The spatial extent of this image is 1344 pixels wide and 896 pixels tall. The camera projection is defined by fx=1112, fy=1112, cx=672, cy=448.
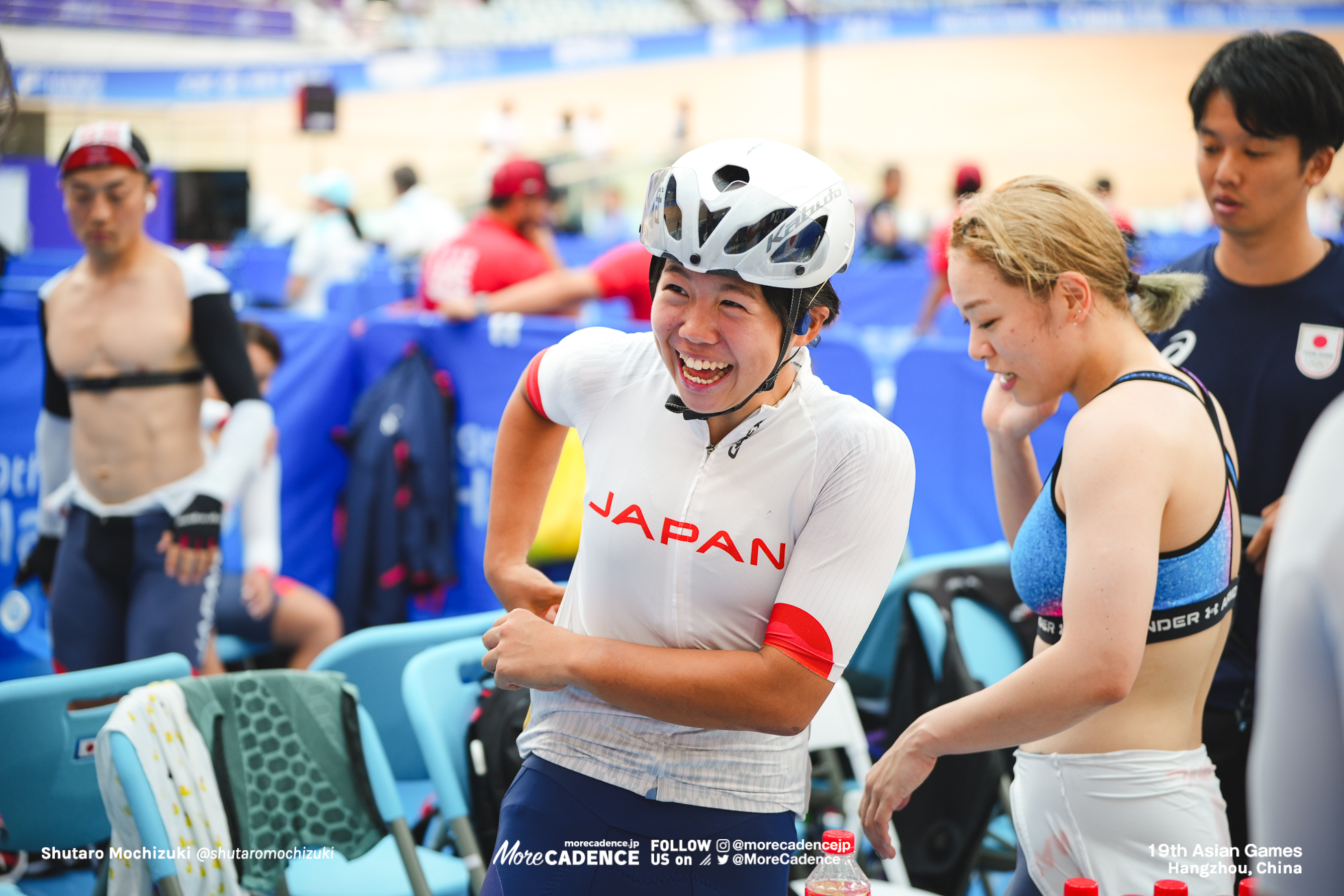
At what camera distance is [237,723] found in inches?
94.6

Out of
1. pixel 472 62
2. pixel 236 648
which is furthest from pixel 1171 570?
pixel 472 62

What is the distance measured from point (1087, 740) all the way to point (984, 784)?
1280mm

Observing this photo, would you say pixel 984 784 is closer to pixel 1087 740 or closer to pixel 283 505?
pixel 1087 740

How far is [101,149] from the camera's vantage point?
3104 millimetres

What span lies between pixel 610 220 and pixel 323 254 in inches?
Result: 399

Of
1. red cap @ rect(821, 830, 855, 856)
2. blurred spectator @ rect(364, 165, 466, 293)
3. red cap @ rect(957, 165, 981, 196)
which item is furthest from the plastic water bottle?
blurred spectator @ rect(364, 165, 466, 293)

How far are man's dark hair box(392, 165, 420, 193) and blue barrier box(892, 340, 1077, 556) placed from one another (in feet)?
24.7

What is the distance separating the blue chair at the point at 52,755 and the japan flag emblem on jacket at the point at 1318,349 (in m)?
2.57

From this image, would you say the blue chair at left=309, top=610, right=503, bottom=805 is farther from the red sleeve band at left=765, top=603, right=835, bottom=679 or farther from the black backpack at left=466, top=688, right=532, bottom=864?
the red sleeve band at left=765, top=603, right=835, bottom=679

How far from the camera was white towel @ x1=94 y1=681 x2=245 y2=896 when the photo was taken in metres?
2.13

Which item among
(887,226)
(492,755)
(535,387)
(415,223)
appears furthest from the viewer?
(887,226)

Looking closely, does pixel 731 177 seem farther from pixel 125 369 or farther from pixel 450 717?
pixel 125 369

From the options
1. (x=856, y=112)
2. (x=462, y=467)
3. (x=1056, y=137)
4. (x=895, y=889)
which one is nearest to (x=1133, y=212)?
(x=1056, y=137)

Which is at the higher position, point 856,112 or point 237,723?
point 856,112
